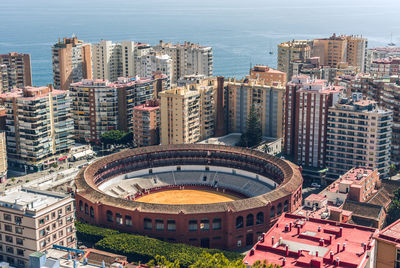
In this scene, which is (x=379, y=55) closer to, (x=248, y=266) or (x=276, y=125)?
(x=276, y=125)

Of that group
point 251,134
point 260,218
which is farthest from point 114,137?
point 260,218

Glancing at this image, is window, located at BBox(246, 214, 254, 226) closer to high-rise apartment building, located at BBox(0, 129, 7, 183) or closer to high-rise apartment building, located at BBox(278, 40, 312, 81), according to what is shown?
high-rise apartment building, located at BBox(0, 129, 7, 183)

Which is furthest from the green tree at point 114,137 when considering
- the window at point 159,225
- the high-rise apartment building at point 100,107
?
the window at point 159,225

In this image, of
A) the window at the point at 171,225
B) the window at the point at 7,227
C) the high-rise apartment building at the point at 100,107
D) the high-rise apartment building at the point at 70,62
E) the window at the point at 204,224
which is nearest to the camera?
the window at the point at 7,227

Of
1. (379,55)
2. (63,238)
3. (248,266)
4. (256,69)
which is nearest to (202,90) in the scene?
(256,69)

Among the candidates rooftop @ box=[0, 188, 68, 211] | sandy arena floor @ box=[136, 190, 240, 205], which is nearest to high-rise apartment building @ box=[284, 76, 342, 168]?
sandy arena floor @ box=[136, 190, 240, 205]

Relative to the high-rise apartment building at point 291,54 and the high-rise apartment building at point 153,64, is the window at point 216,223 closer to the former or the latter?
the high-rise apartment building at point 153,64

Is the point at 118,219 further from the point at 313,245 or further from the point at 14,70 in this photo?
the point at 14,70
